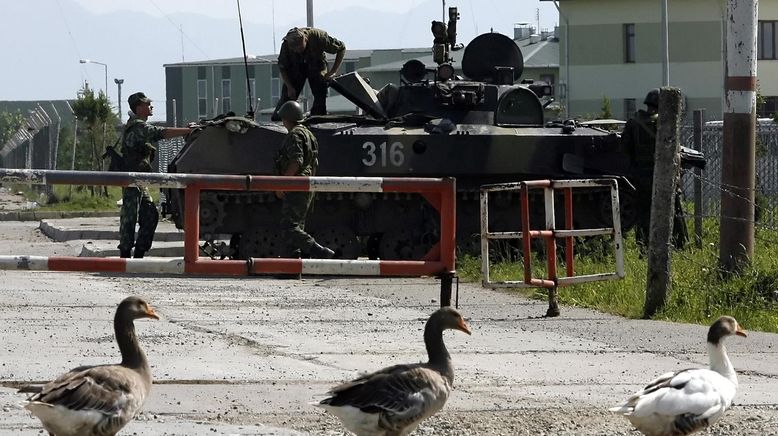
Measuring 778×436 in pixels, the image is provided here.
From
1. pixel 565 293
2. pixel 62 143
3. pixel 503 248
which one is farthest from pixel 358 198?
pixel 62 143

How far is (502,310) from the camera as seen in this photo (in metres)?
13.2

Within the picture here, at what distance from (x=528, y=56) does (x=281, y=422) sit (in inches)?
2587

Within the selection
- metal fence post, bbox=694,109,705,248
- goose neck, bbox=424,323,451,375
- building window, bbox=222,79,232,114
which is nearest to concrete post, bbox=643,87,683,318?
metal fence post, bbox=694,109,705,248

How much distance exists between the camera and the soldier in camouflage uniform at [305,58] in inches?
760

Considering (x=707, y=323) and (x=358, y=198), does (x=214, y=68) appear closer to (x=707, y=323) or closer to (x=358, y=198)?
(x=358, y=198)

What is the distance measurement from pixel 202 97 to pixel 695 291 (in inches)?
3032

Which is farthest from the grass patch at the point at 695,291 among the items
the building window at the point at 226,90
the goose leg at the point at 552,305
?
the building window at the point at 226,90

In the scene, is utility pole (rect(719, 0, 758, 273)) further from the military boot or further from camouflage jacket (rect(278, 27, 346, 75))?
camouflage jacket (rect(278, 27, 346, 75))

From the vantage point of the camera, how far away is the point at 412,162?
62.6 feet

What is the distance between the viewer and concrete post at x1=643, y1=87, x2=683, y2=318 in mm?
12539

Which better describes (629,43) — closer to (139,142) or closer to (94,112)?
(94,112)

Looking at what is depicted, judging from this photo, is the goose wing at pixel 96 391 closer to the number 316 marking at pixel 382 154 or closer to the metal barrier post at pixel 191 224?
the metal barrier post at pixel 191 224

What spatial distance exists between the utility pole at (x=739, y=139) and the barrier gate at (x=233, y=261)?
9.69 feet

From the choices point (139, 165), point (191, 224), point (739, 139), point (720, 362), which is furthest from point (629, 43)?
point (720, 362)
